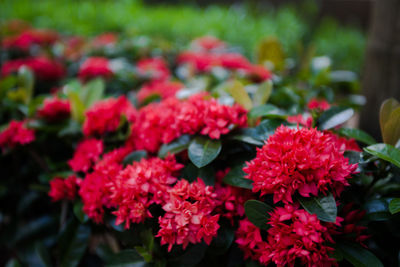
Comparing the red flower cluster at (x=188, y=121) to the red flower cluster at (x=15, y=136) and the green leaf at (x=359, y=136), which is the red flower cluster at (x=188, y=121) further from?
the red flower cluster at (x=15, y=136)

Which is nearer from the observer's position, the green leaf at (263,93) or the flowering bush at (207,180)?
the flowering bush at (207,180)

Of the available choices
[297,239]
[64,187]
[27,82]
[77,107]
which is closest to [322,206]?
[297,239]

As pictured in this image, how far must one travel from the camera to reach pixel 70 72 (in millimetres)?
2557

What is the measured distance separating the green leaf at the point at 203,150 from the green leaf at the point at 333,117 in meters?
0.37

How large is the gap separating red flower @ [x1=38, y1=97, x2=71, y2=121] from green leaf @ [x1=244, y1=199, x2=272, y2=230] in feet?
3.53

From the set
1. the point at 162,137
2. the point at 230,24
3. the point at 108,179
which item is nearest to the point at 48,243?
the point at 108,179

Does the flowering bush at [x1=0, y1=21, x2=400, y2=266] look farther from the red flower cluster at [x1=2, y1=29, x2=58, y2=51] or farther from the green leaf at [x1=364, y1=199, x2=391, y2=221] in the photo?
the red flower cluster at [x1=2, y1=29, x2=58, y2=51]

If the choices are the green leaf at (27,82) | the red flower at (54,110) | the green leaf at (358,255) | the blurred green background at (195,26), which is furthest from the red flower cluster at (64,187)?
the blurred green background at (195,26)

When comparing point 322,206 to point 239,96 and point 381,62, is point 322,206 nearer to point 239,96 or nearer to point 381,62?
point 239,96

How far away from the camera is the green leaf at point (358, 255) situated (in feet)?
2.85

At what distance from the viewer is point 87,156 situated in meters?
1.26

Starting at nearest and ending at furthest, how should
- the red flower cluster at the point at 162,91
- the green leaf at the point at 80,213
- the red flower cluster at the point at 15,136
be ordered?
the green leaf at the point at 80,213 → the red flower cluster at the point at 15,136 → the red flower cluster at the point at 162,91

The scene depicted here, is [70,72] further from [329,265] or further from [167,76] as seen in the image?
[329,265]

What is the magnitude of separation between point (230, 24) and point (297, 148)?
11.8 feet
